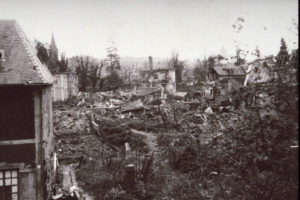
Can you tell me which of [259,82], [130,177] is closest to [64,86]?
[130,177]

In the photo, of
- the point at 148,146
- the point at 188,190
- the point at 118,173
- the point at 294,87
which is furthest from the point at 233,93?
the point at 148,146

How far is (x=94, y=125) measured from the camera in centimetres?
2600

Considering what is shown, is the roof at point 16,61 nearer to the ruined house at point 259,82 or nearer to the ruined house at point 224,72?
the ruined house at point 259,82

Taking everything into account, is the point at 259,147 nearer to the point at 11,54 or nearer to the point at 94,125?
the point at 11,54

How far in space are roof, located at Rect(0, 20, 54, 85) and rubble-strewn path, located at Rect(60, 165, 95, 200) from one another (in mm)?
5283

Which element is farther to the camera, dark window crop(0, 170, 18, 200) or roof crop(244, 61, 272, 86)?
dark window crop(0, 170, 18, 200)

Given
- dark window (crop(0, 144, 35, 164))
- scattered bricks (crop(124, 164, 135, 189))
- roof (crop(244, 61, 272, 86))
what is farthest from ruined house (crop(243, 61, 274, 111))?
dark window (crop(0, 144, 35, 164))

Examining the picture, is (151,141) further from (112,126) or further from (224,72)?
(224,72)

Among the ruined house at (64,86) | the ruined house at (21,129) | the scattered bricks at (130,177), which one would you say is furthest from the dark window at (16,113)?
the ruined house at (64,86)

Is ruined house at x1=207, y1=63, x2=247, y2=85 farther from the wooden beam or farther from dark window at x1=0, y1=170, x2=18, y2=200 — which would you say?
dark window at x1=0, y1=170, x2=18, y2=200

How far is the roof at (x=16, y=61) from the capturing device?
1106cm

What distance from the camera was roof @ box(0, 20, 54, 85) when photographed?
36.3 ft

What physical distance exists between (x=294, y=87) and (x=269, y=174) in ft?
6.34

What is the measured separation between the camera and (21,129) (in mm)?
11234
